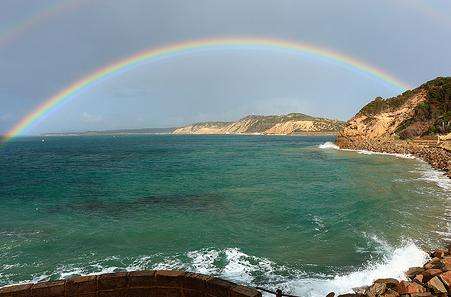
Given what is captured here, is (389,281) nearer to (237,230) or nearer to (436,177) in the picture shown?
(237,230)

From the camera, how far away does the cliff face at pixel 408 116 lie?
97.9 metres

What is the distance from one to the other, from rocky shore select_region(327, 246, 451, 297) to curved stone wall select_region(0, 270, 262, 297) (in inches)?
244

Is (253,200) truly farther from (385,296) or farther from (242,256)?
(385,296)

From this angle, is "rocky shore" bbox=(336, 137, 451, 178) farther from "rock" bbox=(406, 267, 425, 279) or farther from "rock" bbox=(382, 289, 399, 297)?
"rock" bbox=(382, 289, 399, 297)

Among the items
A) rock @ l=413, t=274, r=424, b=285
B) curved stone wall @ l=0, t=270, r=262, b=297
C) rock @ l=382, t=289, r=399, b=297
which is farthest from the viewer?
rock @ l=413, t=274, r=424, b=285

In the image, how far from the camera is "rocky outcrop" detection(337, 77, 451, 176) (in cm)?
8969

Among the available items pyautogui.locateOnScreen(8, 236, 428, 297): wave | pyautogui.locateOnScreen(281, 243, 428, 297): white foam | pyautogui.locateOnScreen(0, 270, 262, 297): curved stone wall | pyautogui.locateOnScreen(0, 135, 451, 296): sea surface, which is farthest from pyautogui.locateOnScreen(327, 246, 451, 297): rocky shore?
pyautogui.locateOnScreen(0, 270, 262, 297): curved stone wall

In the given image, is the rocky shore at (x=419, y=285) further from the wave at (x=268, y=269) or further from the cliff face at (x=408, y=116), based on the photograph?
the cliff face at (x=408, y=116)

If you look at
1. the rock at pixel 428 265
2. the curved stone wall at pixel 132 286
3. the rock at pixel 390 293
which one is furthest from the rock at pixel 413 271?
the curved stone wall at pixel 132 286

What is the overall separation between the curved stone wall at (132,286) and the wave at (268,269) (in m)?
6.89

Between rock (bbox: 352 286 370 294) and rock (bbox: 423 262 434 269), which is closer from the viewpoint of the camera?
rock (bbox: 352 286 370 294)

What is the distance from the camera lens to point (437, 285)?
14141 mm

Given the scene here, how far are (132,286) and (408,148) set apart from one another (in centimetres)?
8790

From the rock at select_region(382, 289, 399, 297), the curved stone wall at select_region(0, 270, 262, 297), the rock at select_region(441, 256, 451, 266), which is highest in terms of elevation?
the curved stone wall at select_region(0, 270, 262, 297)
